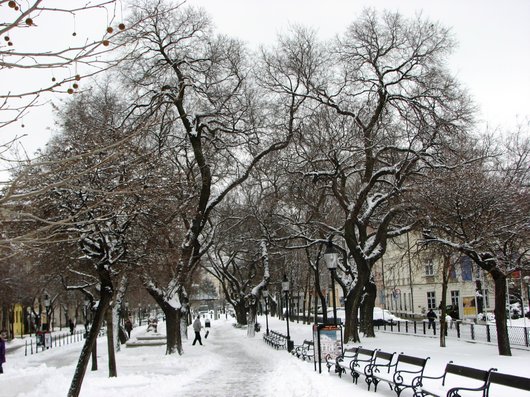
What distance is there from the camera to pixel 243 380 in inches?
751

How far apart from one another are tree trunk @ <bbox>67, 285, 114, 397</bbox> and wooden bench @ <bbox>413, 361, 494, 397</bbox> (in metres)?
7.55

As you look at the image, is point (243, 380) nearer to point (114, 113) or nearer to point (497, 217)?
point (497, 217)

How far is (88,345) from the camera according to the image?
15.0 metres

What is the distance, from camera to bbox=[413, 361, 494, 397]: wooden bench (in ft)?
31.4

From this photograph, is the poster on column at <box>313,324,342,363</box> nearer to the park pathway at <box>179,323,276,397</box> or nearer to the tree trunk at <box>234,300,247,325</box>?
the park pathway at <box>179,323,276,397</box>

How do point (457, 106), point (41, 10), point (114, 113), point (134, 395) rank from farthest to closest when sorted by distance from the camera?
point (457, 106) → point (114, 113) → point (134, 395) → point (41, 10)

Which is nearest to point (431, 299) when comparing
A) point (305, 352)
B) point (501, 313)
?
point (305, 352)

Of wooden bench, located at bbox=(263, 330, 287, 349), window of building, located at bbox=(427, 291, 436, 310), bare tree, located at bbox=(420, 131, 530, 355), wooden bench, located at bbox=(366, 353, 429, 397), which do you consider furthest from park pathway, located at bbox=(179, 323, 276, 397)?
window of building, located at bbox=(427, 291, 436, 310)

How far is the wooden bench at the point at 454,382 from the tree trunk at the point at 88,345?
7554 mm

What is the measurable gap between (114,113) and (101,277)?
996 centimetres

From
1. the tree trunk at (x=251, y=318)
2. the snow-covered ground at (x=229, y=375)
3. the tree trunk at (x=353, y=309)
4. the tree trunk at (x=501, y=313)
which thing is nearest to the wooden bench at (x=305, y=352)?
the snow-covered ground at (x=229, y=375)

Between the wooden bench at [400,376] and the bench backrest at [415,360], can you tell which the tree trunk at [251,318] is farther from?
the bench backrest at [415,360]

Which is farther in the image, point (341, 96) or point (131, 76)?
point (341, 96)

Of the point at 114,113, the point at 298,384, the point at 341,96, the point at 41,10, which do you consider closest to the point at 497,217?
the point at 298,384
